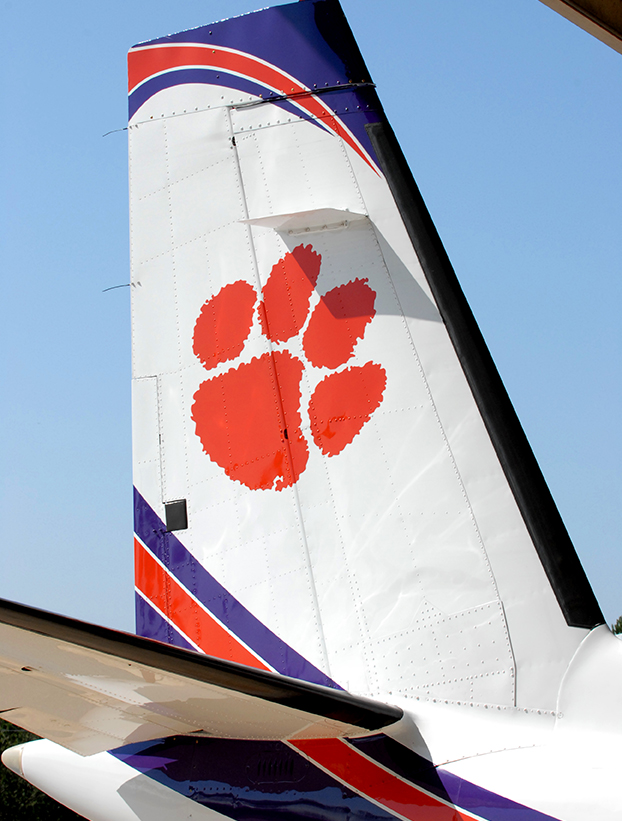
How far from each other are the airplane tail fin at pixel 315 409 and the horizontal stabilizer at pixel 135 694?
558 mm

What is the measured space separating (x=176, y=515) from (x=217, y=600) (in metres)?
0.49

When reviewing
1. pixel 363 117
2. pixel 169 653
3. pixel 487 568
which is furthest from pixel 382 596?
pixel 363 117

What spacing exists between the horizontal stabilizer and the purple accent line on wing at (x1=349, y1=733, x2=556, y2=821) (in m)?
0.13

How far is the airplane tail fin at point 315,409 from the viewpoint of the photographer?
3.16 m

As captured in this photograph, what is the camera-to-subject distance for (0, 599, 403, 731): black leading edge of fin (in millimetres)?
1996

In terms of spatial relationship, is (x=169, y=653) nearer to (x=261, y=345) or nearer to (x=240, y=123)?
(x=261, y=345)

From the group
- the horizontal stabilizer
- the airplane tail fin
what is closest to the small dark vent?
the airplane tail fin

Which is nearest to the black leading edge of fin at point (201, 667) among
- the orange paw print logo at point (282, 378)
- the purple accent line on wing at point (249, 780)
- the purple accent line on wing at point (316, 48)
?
the purple accent line on wing at point (249, 780)

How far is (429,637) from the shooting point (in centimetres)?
316

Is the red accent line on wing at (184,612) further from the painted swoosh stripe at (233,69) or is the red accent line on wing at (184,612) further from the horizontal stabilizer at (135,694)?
the painted swoosh stripe at (233,69)

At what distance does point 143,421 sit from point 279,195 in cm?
139

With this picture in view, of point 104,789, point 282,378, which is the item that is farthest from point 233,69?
point 104,789

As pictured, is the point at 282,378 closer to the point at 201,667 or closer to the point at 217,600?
the point at 217,600

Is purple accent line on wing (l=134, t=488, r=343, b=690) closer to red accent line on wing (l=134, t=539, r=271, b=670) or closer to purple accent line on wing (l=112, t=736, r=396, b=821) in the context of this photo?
red accent line on wing (l=134, t=539, r=271, b=670)
